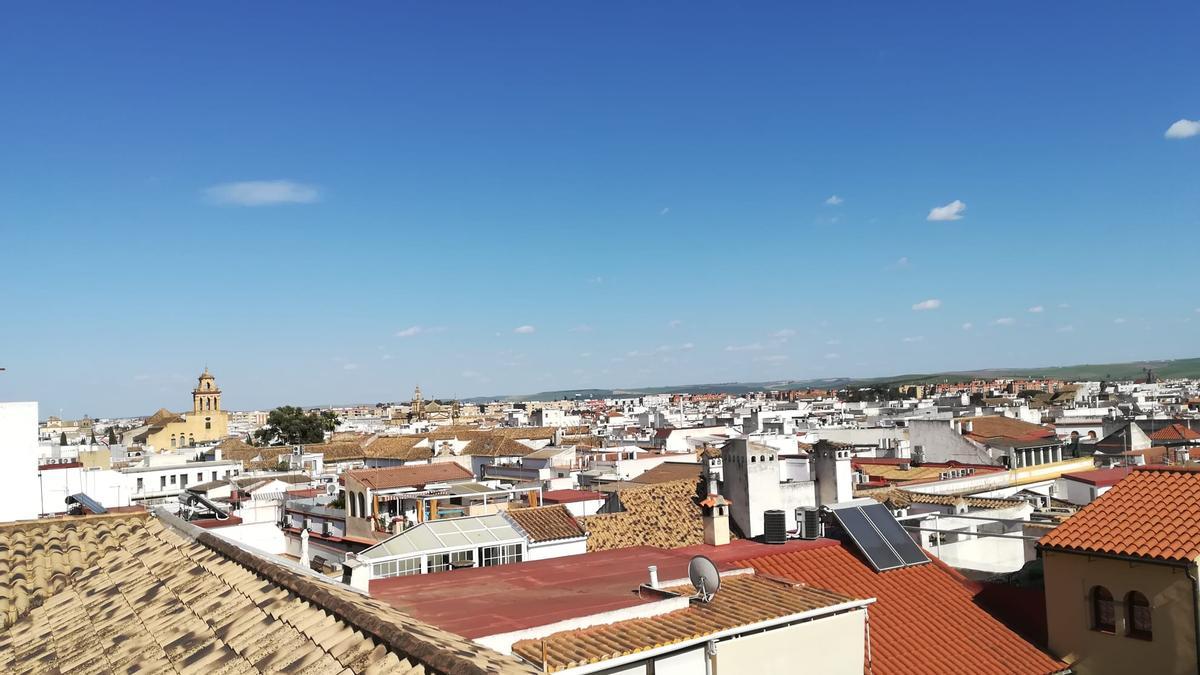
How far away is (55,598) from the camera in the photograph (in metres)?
8.62

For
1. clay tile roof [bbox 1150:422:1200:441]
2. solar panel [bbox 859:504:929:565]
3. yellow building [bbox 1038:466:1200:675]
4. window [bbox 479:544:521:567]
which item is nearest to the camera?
yellow building [bbox 1038:466:1200:675]

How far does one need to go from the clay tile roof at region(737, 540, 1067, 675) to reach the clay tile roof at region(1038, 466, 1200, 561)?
149 centimetres

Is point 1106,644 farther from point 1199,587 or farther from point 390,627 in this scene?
point 390,627

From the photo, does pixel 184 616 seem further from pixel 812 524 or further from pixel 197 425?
pixel 197 425

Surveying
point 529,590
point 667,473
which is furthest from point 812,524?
point 667,473

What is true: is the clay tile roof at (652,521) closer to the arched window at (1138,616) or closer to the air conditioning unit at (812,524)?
the air conditioning unit at (812,524)

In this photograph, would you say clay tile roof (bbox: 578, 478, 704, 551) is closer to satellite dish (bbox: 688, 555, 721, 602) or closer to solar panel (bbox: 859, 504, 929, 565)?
solar panel (bbox: 859, 504, 929, 565)

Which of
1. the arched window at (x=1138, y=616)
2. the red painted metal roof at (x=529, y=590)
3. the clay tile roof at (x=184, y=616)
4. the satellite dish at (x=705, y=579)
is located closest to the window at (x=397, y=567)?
the red painted metal roof at (x=529, y=590)

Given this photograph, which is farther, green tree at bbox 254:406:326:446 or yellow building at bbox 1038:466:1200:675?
green tree at bbox 254:406:326:446

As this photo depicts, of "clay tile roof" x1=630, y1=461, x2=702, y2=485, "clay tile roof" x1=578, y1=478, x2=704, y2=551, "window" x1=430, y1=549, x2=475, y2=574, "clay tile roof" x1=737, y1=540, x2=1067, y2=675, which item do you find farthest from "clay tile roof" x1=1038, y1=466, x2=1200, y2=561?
"clay tile roof" x1=630, y1=461, x2=702, y2=485

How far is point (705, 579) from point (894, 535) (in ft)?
20.5

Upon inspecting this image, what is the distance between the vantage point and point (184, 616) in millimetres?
6918

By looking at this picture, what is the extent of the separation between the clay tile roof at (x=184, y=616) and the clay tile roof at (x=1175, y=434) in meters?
53.7

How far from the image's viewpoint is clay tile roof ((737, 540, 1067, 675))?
1105 centimetres
